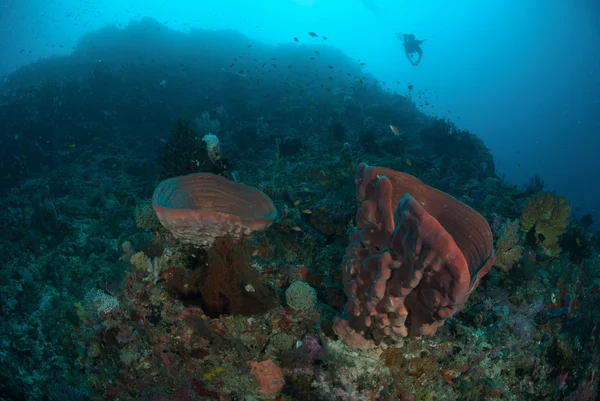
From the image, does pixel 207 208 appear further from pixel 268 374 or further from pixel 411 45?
pixel 411 45

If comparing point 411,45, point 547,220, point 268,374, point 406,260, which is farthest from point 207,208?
point 411,45

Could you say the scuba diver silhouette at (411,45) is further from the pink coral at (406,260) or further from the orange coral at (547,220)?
the pink coral at (406,260)

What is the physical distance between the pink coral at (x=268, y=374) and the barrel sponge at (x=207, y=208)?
1591 millimetres

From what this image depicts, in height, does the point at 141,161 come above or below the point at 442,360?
below

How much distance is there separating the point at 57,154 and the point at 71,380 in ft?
42.1

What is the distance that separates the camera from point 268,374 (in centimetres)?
348

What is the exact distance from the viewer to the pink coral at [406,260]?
2041mm

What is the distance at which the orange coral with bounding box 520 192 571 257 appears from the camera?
6395mm

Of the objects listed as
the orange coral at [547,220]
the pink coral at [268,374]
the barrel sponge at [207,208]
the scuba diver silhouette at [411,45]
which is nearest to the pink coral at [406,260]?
the pink coral at [268,374]

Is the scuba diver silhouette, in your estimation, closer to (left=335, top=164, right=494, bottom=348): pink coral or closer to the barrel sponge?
the barrel sponge

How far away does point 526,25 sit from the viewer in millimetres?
126375

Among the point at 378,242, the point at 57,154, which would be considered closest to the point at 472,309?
the point at 378,242

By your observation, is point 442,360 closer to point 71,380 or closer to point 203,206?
point 203,206

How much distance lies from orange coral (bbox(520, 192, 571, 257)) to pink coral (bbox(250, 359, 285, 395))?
6355 millimetres
